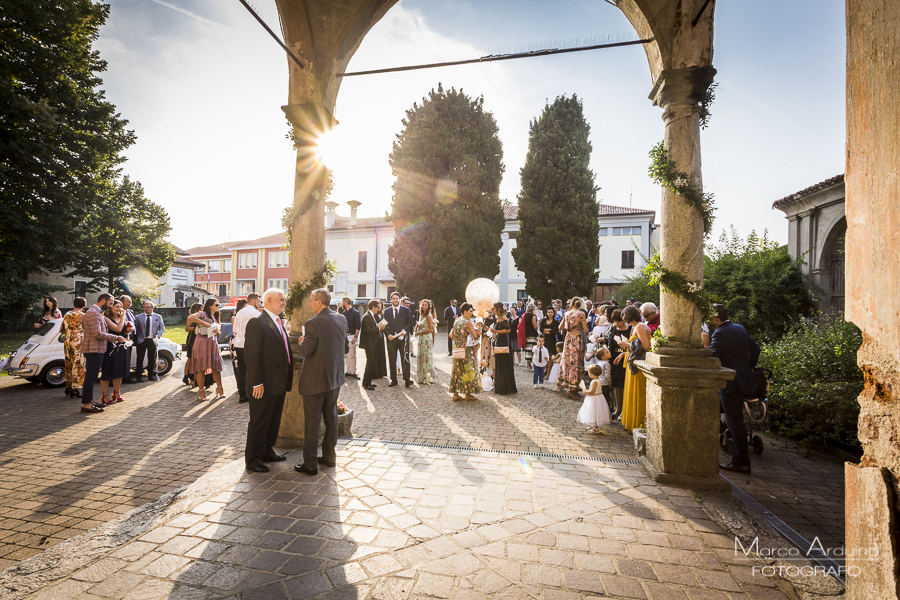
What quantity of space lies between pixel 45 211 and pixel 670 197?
23624 mm

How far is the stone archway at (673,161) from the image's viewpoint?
4.20 m

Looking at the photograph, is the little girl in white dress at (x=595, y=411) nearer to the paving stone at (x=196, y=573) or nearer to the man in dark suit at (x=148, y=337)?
the paving stone at (x=196, y=573)

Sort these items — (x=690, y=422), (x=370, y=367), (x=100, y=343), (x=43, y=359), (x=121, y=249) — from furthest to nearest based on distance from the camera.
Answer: (x=121, y=249) < (x=370, y=367) < (x=43, y=359) < (x=100, y=343) < (x=690, y=422)

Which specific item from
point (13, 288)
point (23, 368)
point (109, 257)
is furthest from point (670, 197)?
point (109, 257)

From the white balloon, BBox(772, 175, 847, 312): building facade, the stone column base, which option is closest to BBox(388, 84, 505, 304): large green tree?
BBox(772, 175, 847, 312): building facade

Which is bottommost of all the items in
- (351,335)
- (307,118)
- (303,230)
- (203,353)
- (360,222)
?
(203,353)

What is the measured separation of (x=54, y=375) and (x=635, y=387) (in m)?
11.7

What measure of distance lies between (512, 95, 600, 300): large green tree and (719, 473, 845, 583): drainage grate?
25793 millimetres

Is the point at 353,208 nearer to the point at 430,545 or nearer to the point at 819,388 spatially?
the point at 819,388

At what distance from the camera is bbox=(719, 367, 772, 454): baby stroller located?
5.40m

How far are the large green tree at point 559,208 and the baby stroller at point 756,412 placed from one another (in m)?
23.6

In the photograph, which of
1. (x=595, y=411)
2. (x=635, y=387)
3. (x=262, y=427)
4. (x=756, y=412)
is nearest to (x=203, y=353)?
(x=262, y=427)

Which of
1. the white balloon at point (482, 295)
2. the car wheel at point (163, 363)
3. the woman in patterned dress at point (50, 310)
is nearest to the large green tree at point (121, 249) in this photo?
the woman in patterned dress at point (50, 310)

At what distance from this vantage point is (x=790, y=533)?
3391mm
